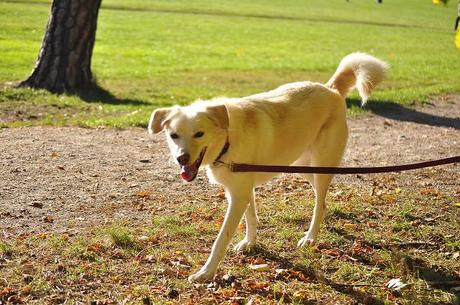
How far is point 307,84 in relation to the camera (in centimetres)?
574

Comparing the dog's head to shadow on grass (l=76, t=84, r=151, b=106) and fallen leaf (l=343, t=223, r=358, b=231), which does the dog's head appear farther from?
shadow on grass (l=76, t=84, r=151, b=106)

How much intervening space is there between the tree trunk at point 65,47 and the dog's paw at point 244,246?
8.13 metres

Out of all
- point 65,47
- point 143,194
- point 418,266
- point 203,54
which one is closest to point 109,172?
point 143,194

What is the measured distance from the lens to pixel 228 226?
481cm

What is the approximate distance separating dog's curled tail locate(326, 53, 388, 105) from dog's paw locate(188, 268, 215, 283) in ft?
7.05

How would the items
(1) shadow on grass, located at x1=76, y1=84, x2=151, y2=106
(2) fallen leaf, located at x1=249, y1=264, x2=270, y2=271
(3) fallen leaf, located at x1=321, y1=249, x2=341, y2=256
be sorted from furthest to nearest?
(1) shadow on grass, located at x1=76, y1=84, x2=151, y2=106
(3) fallen leaf, located at x1=321, y1=249, x2=341, y2=256
(2) fallen leaf, located at x1=249, y1=264, x2=270, y2=271

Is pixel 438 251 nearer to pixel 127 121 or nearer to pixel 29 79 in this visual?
pixel 127 121

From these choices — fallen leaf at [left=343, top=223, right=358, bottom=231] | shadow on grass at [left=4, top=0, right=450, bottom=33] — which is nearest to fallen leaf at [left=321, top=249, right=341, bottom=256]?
fallen leaf at [left=343, top=223, right=358, bottom=231]

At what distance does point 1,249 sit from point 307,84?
277cm

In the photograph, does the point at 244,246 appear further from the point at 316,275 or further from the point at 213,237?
the point at 316,275

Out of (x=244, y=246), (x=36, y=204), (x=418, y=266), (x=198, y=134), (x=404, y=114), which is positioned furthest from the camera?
(x=404, y=114)

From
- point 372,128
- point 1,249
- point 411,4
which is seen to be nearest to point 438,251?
point 1,249

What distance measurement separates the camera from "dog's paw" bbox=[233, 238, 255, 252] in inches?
217

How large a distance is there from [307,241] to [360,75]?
1.51 metres
